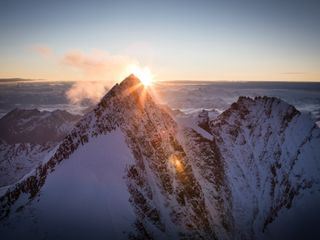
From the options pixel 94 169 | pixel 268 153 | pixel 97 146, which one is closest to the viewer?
pixel 94 169

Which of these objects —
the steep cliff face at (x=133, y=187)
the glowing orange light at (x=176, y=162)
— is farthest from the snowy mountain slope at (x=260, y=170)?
the glowing orange light at (x=176, y=162)

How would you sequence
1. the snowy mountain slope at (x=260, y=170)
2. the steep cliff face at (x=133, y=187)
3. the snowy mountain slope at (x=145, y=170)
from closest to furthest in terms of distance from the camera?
the steep cliff face at (x=133, y=187)
the snowy mountain slope at (x=145, y=170)
the snowy mountain slope at (x=260, y=170)

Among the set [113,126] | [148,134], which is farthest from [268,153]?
[113,126]

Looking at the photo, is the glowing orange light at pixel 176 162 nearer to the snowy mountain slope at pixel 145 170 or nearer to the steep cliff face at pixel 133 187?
the snowy mountain slope at pixel 145 170

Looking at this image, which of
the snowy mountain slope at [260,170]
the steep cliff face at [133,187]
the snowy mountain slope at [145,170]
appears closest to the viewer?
the steep cliff face at [133,187]

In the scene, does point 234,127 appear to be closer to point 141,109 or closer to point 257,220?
point 257,220

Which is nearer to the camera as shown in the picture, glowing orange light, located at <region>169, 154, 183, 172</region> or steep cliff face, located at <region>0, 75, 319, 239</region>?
steep cliff face, located at <region>0, 75, 319, 239</region>

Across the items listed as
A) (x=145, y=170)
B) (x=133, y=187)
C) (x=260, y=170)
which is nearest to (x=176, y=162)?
(x=145, y=170)

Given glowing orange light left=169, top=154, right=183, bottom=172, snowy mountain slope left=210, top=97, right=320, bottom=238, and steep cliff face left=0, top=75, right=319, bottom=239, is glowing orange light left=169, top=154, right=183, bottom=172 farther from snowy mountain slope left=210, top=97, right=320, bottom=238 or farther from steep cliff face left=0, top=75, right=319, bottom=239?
snowy mountain slope left=210, top=97, right=320, bottom=238

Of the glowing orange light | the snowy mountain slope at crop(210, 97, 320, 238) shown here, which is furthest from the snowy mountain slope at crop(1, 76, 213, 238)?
the snowy mountain slope at crop(210, 97, 320, 238)
